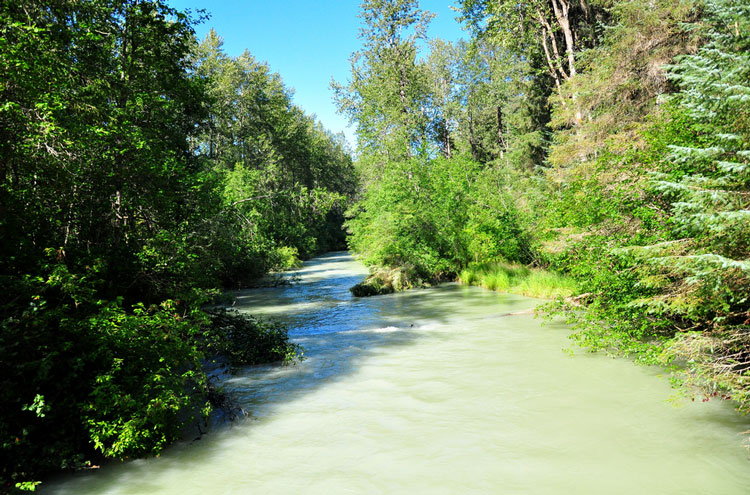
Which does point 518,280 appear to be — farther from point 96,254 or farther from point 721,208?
point 96,254

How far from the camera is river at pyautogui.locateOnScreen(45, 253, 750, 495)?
4477 mm

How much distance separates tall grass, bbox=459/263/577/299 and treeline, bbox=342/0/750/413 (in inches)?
21.5

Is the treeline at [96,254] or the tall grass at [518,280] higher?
the treeline at [96,254]

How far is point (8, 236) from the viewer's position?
5109 mm

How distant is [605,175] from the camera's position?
9.03 metres

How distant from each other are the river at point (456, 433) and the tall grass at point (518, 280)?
4.83m

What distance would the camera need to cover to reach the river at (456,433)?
14.7 feet

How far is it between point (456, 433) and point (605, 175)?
6.66m

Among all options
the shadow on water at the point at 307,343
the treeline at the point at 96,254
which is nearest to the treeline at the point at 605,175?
the shadow on water at the point at 307,343

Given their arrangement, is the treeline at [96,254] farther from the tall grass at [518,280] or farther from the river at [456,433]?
the tall grass at [518,280]

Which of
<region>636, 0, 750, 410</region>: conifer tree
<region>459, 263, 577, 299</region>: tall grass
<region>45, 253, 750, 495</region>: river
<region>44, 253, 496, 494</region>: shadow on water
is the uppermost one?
<region>636, 0, 750, 410</region>: conifer tree

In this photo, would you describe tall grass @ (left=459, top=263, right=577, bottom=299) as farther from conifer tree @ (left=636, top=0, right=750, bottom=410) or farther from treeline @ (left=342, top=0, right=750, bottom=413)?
conifer tree @ (left=636, top=0, right=750, bottom=410)

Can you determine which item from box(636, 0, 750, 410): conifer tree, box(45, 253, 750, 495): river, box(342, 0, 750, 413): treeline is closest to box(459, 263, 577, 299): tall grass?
box(342, 0, 750, 413): treeline

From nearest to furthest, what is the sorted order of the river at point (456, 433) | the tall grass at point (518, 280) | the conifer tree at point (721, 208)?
the conifer tree at point (721, 208)
the river at point (456, 433)
the tall grass at point (518, 280)
